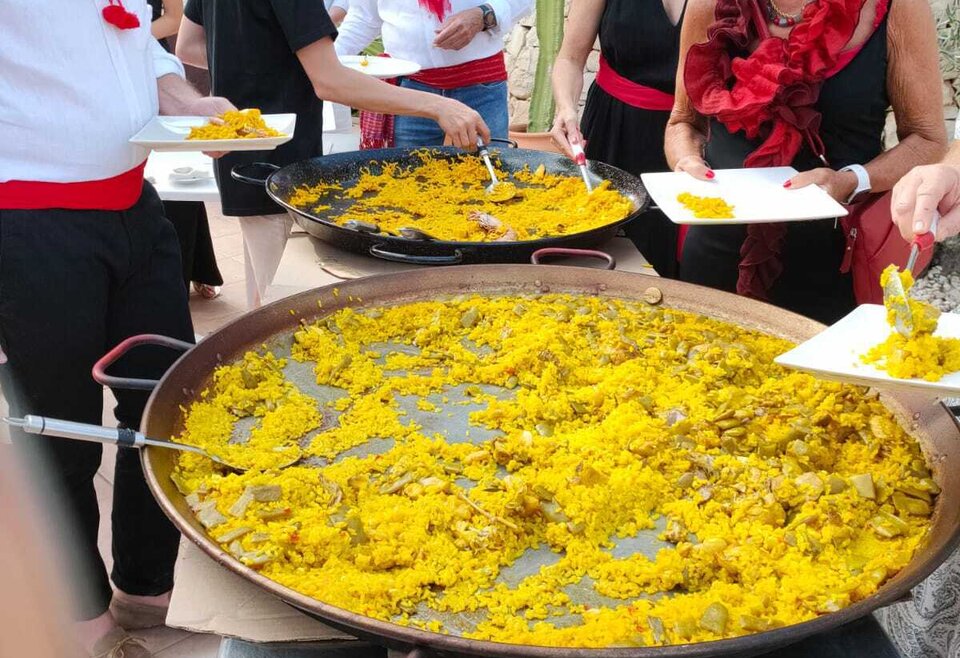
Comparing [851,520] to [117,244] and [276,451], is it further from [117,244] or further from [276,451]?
[117,244]

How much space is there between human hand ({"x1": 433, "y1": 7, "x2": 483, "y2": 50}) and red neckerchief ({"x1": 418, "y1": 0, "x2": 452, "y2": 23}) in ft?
0.16

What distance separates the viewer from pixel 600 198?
2.11m

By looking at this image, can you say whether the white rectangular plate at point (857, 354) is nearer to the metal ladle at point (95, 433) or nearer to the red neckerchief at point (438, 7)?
the metal ladle at point (95, 433)

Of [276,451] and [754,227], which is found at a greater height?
[754,227]

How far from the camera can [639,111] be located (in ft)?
8.65

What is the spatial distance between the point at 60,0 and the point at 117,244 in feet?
1.62

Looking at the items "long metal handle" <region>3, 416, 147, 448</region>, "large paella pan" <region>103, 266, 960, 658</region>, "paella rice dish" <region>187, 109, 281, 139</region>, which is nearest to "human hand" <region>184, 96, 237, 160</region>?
"paella rice dish" <region>187, 109, 281, 139</region>

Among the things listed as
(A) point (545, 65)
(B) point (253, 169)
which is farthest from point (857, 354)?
(A) point (545, 65)

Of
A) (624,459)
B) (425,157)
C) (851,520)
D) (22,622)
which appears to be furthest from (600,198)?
(22,622)

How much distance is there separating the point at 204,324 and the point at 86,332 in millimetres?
2057

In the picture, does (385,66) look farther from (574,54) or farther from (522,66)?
(522,66)

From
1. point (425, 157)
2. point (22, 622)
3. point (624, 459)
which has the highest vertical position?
point (22, 622)

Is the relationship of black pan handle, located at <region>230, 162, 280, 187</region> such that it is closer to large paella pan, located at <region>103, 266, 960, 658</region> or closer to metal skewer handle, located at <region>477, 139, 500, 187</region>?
metal skewer handle, located at <region>477, 139, 500, 187</region>

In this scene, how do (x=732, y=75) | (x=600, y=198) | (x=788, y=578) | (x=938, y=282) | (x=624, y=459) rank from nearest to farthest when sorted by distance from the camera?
(x=788, y=578) < (x=624, y=459) < (x=938, y=282) < (x=732, y=75) < (x=600, y=198)
